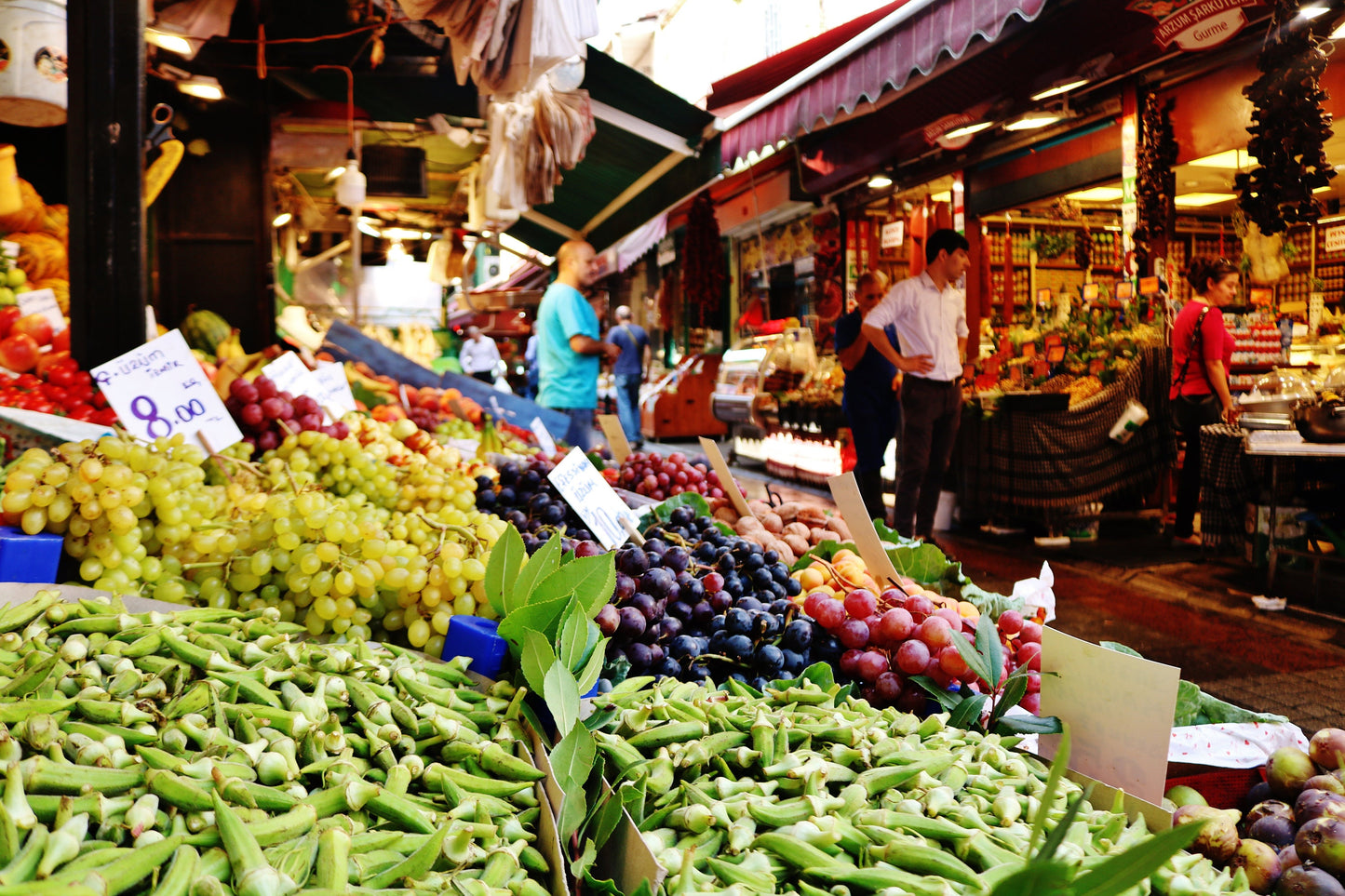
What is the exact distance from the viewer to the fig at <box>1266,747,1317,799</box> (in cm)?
159

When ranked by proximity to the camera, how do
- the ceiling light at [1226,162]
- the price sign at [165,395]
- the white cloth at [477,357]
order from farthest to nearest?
the white cloth at [477,357]
the ceiling light at [1226,162]
the price sign at [165,395]

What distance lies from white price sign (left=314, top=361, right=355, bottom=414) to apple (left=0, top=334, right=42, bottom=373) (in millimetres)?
995

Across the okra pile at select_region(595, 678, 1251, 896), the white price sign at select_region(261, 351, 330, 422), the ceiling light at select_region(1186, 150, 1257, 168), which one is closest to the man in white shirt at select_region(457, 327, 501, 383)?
the ceiling light at select_region(1186, 150, 1257, 168)

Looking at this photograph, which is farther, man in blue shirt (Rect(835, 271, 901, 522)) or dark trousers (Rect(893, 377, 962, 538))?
man in blue shirt (Rect(835, 271, 901, 522))

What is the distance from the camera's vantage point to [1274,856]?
1.34 meters

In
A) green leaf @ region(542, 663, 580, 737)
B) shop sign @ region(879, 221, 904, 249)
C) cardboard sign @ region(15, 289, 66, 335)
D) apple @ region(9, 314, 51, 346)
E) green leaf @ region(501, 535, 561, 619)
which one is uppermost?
shop sign @ region(879, 221, 904, 249)

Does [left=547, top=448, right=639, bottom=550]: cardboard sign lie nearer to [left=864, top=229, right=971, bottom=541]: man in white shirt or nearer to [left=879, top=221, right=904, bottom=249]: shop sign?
[left=864, top=229, right=971, bottom=541]: man in white shirt

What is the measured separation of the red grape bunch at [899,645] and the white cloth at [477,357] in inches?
566

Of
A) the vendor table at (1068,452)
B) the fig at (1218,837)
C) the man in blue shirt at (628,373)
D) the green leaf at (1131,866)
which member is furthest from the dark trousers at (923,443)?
the man in blue shirt at (628,373)

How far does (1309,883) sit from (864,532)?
1136mm

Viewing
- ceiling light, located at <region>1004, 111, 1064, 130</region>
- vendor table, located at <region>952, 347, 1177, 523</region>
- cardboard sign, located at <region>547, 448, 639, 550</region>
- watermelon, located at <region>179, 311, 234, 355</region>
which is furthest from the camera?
ceiling light, located at <region>1004, 111, 1064, 130</region>

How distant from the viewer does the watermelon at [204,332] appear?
5.08 m

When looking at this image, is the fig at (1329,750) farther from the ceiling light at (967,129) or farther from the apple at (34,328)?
the ceiling light at (967,129)

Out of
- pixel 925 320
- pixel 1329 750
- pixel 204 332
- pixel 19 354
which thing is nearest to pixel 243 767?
pixel 1329 750
